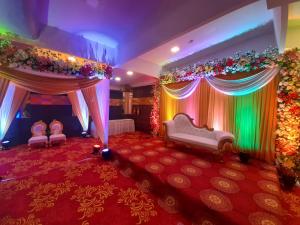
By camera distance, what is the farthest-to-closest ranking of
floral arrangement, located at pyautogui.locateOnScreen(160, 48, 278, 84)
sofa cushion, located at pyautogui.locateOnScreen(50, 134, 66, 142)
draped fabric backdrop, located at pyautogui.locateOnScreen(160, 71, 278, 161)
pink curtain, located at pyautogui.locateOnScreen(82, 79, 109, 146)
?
sofa cushion, located at pyautogui.locateOnScreen(50, 134, 66, 142)
pink curtain, located at pyautogui.locateOnScreen(82, 79, 109, 146)
draped fabric backdrop, located at pyautogui.locateOnScreen(160, 71, 278, 161)
floral arrangement, located at pyautogui.locateOnScreen(160, 48, 278, 84)

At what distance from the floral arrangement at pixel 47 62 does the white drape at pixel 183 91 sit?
8.88 feet

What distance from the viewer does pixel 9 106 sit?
470cm

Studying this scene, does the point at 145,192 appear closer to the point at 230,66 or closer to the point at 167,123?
the point at 167,123

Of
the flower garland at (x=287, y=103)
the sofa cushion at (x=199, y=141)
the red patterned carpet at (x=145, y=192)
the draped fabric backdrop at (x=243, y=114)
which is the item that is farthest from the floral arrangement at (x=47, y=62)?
the flower garland at (x=287, y=103)

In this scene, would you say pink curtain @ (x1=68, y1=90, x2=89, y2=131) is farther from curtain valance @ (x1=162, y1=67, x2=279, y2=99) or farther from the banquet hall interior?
curtain valance @ (x1=162, y1=67, x2=279, y2=99)

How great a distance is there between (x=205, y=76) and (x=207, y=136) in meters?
2.06

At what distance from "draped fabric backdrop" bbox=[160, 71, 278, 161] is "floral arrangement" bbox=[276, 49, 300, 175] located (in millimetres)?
282

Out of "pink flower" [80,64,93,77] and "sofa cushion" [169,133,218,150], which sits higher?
"pink flower" [80,64,93,77]

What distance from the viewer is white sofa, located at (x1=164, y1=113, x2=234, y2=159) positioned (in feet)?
12.0

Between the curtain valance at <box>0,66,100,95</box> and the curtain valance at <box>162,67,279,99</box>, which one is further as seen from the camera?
the curtain valance at <box>162,67,279,99</box>

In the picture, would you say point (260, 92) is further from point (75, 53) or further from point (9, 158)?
point (9, 158)

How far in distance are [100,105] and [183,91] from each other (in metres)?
3.22

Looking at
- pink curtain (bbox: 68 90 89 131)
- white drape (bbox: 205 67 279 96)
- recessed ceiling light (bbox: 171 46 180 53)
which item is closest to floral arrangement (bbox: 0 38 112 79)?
recessed ceiling light (bbox: 171 46 180 53)

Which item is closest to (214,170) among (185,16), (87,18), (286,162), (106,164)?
(286,162)
